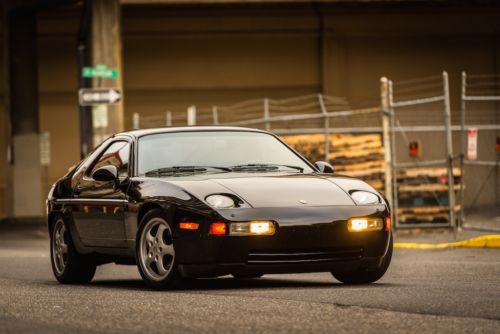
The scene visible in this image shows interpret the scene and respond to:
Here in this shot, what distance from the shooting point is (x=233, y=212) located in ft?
34.4

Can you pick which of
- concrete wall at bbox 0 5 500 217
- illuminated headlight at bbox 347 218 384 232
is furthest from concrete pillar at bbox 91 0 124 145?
illuminated headlight at bbox 347 218 384 232

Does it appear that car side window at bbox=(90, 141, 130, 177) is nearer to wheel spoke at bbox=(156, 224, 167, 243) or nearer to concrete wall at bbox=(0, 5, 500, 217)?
wheel spoke at bbox=(156, 224, 167, 243)

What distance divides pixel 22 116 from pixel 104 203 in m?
25.9

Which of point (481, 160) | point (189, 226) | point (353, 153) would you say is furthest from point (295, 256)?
point (481, 160)

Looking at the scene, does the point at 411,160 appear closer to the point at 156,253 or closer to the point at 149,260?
the point at 149,260

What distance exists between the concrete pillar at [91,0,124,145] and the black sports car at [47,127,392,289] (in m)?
16.8

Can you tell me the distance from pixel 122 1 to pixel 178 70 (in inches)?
126

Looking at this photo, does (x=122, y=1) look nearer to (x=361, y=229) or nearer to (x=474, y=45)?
(x=474, y=45)

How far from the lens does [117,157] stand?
12.2 metres

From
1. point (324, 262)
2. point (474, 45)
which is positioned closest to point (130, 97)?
point (474, 45)

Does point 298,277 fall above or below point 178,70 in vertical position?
below

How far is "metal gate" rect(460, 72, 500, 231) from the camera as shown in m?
20.0

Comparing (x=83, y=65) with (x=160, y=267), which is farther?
(x=83, y=65)

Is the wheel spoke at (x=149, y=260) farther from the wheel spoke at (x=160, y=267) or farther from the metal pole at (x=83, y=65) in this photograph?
the metal pole at (x=83, y=65)
